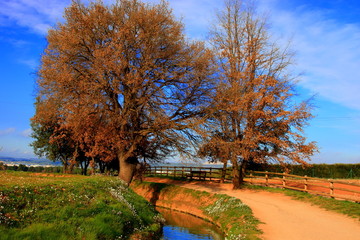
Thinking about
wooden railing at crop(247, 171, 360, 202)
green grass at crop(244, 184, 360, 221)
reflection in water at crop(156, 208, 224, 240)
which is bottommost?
reflection in water at crop(156, 208, 224, 240)

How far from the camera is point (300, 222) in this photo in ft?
45.3

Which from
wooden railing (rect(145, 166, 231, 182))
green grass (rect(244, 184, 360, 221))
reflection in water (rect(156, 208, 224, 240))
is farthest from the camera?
wooden railing (rect(145, 166, 231, 182))

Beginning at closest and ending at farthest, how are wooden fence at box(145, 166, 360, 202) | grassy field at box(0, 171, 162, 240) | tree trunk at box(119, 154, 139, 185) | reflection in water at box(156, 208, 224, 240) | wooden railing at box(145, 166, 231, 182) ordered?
grassy field at box(0, 171, 162, 240)
reflection in water at box(156, 208, 224, 240)
wooden fence at box(145, 166, 360, 202)
tree trunk at box(119, 154, 139, 185)
wooden railing at box(145, 166, 231, 182)

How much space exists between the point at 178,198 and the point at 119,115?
355 inches

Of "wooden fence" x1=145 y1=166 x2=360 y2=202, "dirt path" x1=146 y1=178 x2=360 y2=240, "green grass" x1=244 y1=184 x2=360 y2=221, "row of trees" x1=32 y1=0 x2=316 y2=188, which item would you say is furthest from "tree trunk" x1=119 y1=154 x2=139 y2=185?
"green grass" x1=244 y1=184 x2=360 y2=221

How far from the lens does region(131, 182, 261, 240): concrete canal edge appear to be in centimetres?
1353

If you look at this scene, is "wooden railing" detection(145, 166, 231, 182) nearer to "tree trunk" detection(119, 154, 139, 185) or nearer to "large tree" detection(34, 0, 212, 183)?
"tree trunk" detection(119, 154, 139, 185)

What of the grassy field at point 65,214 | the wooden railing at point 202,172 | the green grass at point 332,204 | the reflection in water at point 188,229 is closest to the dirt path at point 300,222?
the green grass at point 332,204

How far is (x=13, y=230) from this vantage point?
7754 mm

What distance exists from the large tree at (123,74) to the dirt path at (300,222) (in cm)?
721

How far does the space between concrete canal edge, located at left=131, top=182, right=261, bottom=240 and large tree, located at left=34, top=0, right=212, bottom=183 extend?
428cm

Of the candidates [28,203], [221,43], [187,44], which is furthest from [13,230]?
[221,43]

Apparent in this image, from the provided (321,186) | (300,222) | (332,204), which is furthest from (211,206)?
(300,222)

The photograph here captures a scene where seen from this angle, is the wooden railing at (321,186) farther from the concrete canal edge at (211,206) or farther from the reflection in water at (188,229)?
the reflection in water at (188,229)
